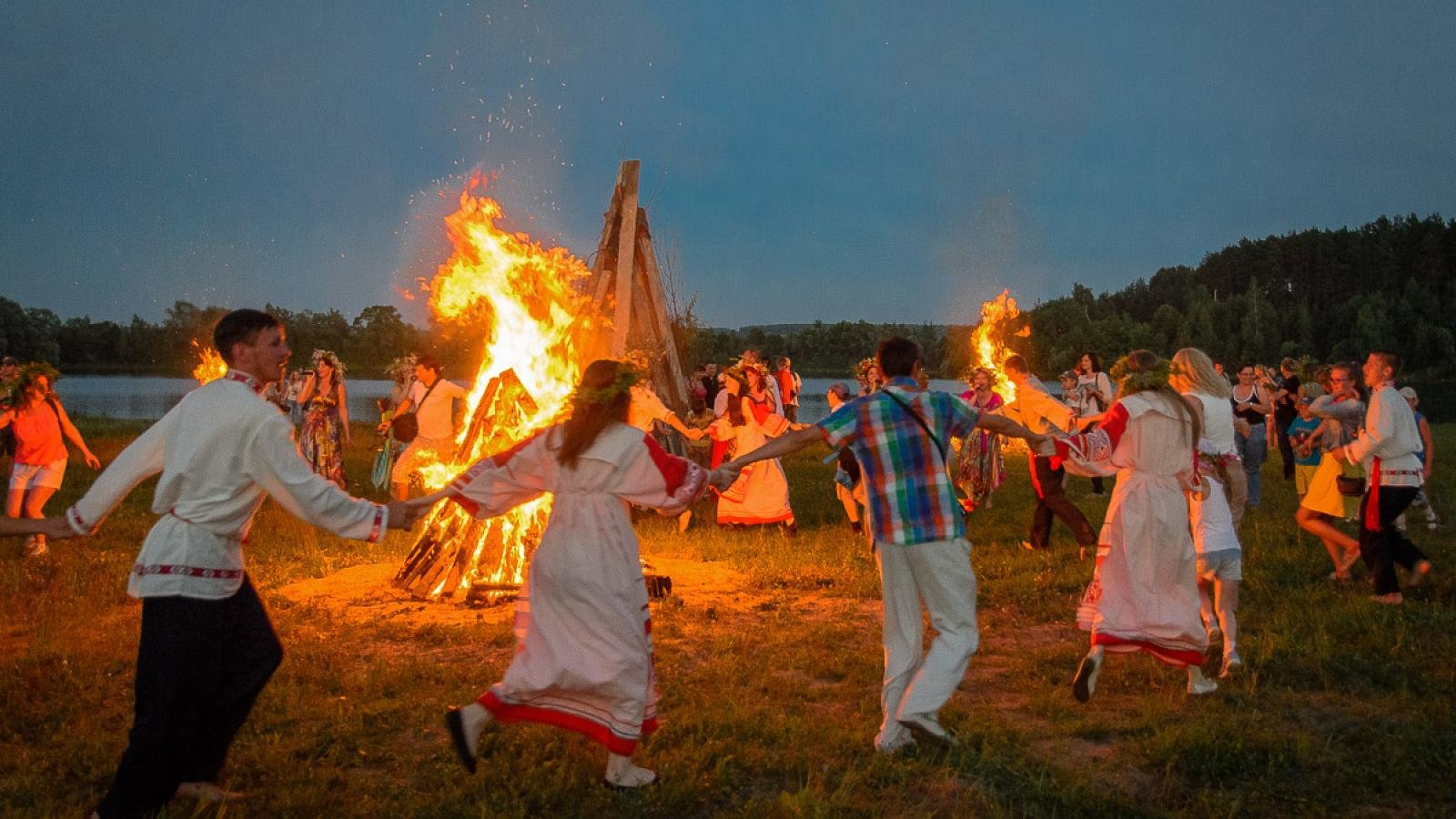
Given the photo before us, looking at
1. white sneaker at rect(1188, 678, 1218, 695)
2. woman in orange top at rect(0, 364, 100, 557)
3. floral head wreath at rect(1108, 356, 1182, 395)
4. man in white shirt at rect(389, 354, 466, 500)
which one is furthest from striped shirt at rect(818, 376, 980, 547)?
woman in orange top at rect(0, 364, 100, 557)

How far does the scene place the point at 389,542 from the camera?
11203 millimetres

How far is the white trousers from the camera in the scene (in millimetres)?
5234

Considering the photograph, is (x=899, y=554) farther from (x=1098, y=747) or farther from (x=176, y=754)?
(x=176, y=754)

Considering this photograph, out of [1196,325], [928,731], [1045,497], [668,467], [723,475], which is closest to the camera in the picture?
[668,467]

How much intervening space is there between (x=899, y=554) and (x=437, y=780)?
247cm

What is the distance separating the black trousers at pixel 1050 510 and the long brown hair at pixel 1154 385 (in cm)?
413

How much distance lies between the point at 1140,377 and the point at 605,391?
3280 millimetres

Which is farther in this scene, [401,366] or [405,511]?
[401,366]

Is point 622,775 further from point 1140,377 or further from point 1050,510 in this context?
point 1050,510

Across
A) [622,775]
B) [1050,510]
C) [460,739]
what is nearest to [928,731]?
[622,775]

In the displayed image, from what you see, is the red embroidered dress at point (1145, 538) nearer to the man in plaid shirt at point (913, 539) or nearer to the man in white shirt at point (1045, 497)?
the man in plaid shirt at point (913, 539)

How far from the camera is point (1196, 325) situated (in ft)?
276

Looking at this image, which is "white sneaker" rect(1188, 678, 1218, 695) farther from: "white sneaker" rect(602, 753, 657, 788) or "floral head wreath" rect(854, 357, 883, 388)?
"floral head wreath" rect(854, 357, 883, 388)

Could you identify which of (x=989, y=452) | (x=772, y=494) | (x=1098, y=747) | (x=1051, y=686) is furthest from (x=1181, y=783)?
(x=989, y=452)
